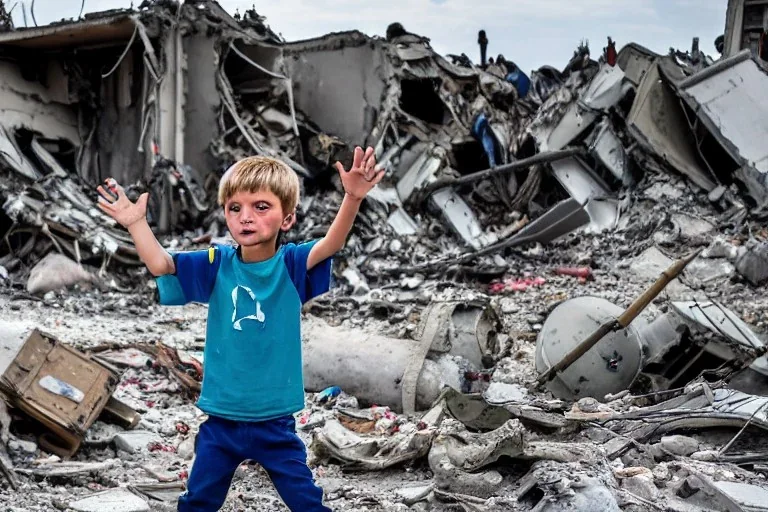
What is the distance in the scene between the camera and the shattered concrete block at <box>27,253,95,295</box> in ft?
25.6

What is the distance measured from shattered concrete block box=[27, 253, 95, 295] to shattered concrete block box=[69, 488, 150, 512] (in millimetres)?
5316

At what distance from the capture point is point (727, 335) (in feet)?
16.3

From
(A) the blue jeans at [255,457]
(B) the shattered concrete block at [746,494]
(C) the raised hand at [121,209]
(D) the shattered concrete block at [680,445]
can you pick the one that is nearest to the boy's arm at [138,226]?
(C) the raised hand at [121,209]

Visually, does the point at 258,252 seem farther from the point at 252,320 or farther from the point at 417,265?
the point at 417,265

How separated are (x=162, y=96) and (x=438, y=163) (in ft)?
12.5

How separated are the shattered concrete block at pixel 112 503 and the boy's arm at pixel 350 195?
128 centimetres

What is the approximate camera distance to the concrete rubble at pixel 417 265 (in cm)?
336

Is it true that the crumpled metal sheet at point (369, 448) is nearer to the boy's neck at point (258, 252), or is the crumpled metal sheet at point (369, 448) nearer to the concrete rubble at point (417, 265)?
the concrete rubble at point (417, 265)

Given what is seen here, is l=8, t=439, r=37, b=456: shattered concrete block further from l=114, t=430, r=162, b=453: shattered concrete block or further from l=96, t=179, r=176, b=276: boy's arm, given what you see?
l=96, t=179, r=176, b=276: boy's arm

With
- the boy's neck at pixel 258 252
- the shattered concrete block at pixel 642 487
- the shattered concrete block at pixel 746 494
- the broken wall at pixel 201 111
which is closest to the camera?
the boy's neck at pixel 258 252

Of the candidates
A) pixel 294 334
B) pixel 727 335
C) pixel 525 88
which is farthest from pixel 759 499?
pixel 525 88

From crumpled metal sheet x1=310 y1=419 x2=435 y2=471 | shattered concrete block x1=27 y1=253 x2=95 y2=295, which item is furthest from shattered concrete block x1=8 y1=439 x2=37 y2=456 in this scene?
shattered concrete block x1=27 y1=253 x2=95 y2=295

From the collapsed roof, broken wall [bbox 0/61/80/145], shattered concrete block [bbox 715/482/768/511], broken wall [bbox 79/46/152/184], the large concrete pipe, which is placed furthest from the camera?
broken wall [bbox 79/46/152/184]

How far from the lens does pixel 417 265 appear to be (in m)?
9.27
